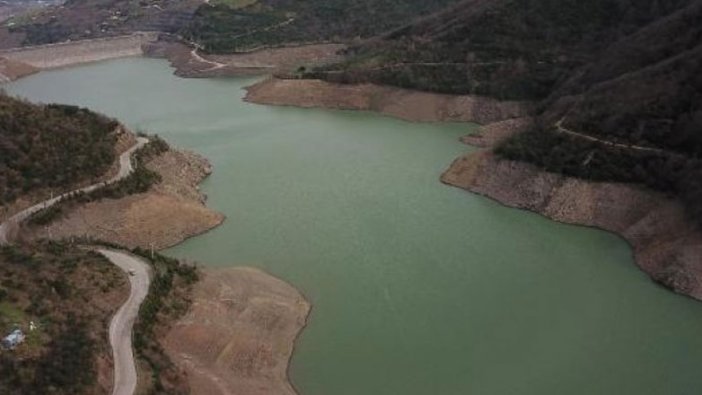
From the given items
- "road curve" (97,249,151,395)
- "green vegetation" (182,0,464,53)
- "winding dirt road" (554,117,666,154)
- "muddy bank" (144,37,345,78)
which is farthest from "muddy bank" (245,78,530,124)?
"road curve" (97,249,151,395)

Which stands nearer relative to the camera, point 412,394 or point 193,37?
point 412,394

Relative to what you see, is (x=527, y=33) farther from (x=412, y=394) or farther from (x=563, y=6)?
(x=412, y=394)

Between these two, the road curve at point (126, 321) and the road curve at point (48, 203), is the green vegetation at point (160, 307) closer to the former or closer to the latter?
the road curve at point (126, 321)

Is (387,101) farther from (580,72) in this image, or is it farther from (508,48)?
(580,72)

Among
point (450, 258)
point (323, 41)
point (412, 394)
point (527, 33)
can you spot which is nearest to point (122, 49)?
point (323, 41)

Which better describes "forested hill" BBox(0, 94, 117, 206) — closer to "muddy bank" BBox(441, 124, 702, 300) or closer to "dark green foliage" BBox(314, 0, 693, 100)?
"muddy bank" BBox(441, 124, 702, 300)

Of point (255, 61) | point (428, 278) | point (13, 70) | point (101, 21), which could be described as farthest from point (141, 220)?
point (101, 21)

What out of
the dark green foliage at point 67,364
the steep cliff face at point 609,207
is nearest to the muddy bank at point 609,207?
the steep cliff face at point 609,207
